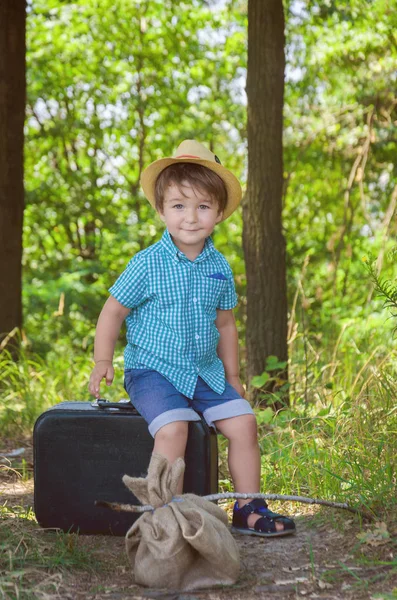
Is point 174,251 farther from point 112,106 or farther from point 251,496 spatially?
point 112,106

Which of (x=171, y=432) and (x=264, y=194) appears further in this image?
(x=264, y=194)

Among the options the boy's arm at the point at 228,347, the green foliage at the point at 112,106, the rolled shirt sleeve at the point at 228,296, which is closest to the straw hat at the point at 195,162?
the rolled shirt sleeve at the point at 228,296

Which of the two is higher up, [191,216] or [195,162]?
[195,162]

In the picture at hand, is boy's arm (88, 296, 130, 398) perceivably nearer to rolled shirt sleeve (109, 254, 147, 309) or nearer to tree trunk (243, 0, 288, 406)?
rolled shirt sleeve (109, 254, 147, 309)

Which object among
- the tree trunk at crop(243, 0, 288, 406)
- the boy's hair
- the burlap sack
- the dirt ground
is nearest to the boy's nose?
the boy's hair

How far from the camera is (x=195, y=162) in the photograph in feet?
11.4

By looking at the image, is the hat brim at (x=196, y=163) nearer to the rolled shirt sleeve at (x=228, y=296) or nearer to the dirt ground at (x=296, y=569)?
the rolled shirt sleeve at (x=228, y=296)

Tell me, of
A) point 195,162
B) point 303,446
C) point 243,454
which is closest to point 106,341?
point 243,454

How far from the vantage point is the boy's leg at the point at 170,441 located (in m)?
3.09

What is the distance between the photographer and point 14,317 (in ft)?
22.0

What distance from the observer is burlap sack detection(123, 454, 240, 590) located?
2566 millimetres

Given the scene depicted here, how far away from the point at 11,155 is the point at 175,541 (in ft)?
15.6

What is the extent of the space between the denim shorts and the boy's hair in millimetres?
732

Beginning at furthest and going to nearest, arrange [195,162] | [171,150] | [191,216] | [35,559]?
[171,150]
[195,162]
[191,216]
[35,559]
